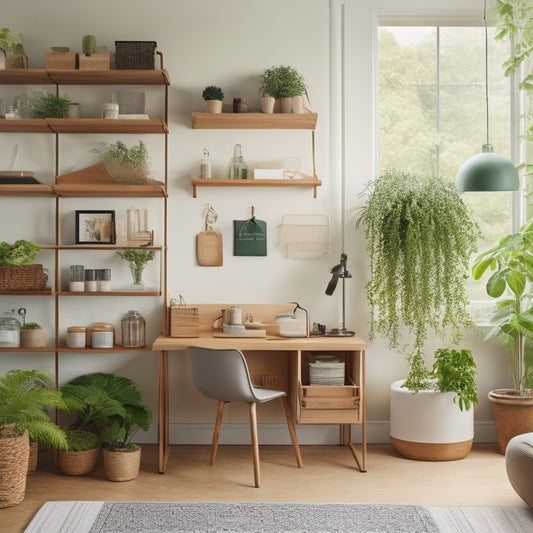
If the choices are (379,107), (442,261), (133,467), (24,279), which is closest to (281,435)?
(133,467)

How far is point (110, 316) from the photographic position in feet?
16.4

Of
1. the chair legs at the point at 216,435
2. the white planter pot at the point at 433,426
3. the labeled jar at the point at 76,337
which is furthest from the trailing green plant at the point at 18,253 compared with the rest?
the white planter pot at the point at 433,426

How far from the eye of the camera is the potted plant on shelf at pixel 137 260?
4.82 meters

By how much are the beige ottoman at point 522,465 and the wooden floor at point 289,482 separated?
260 mm

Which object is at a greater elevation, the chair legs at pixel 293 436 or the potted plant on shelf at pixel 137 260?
the potted plant on shelf at pixel 137 260

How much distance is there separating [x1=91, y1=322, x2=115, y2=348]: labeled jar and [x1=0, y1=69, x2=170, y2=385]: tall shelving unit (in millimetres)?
47

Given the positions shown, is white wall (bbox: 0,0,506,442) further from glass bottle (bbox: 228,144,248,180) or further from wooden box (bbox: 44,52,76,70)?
wooden box (bbox: 44,52,76,70)

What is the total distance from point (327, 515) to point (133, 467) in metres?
1.22

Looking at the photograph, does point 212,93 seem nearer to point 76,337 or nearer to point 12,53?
point 12,53

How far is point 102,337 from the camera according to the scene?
4770 millimetres

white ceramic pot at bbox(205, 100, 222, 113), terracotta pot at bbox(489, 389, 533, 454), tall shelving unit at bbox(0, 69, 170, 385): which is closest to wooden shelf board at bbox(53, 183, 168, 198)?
tall shelving unit at bbox(0, 69, 170, 385)

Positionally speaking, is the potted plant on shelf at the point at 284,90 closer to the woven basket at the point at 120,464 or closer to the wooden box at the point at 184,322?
the wooden box at the point at 184,322

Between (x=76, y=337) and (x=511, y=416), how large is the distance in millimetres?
2831

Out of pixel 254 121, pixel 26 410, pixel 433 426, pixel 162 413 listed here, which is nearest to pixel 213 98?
pixel 254 121
